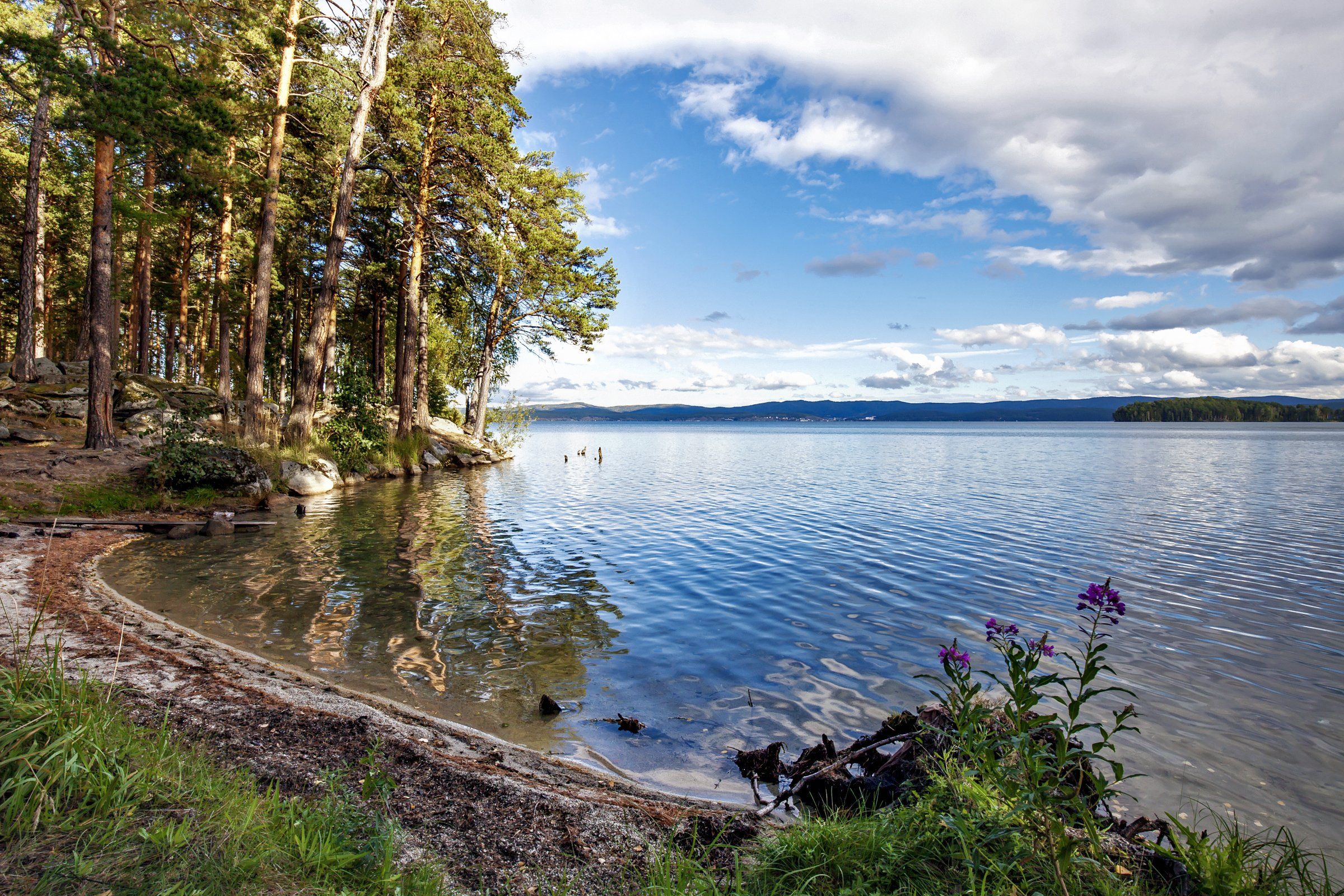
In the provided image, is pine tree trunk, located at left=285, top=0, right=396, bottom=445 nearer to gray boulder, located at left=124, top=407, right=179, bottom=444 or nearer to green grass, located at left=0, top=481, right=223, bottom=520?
gray boulder, located at left=124, top=407, right=179, bottom=444

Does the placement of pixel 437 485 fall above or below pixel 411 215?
below

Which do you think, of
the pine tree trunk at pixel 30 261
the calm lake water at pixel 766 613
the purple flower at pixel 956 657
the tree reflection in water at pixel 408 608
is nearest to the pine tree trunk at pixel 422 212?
the calm lake water at pixel 766 613

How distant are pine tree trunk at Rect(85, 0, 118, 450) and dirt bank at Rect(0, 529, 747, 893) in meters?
12.7

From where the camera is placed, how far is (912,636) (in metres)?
8.82

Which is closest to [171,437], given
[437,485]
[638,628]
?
[437,485]

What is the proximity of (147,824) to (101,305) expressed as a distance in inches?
751

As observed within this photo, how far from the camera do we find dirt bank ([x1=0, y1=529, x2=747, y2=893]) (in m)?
3.42

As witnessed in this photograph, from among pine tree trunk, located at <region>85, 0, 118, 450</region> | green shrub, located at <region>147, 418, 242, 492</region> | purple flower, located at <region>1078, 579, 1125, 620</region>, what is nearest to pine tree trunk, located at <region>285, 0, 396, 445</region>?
green shrub, located at <region>147, 418, 242, 492</region>

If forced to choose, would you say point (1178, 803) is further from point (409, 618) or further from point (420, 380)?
point (420, 380)

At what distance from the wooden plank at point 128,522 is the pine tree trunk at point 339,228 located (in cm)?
815

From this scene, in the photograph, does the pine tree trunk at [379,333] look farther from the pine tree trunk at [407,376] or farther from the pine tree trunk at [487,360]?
the pine tree trunk at [407,376]

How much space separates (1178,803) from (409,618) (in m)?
8.67

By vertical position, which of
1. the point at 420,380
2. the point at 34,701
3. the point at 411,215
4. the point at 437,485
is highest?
the point at 411,215

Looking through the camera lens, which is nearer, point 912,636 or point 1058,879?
point 1058,879
